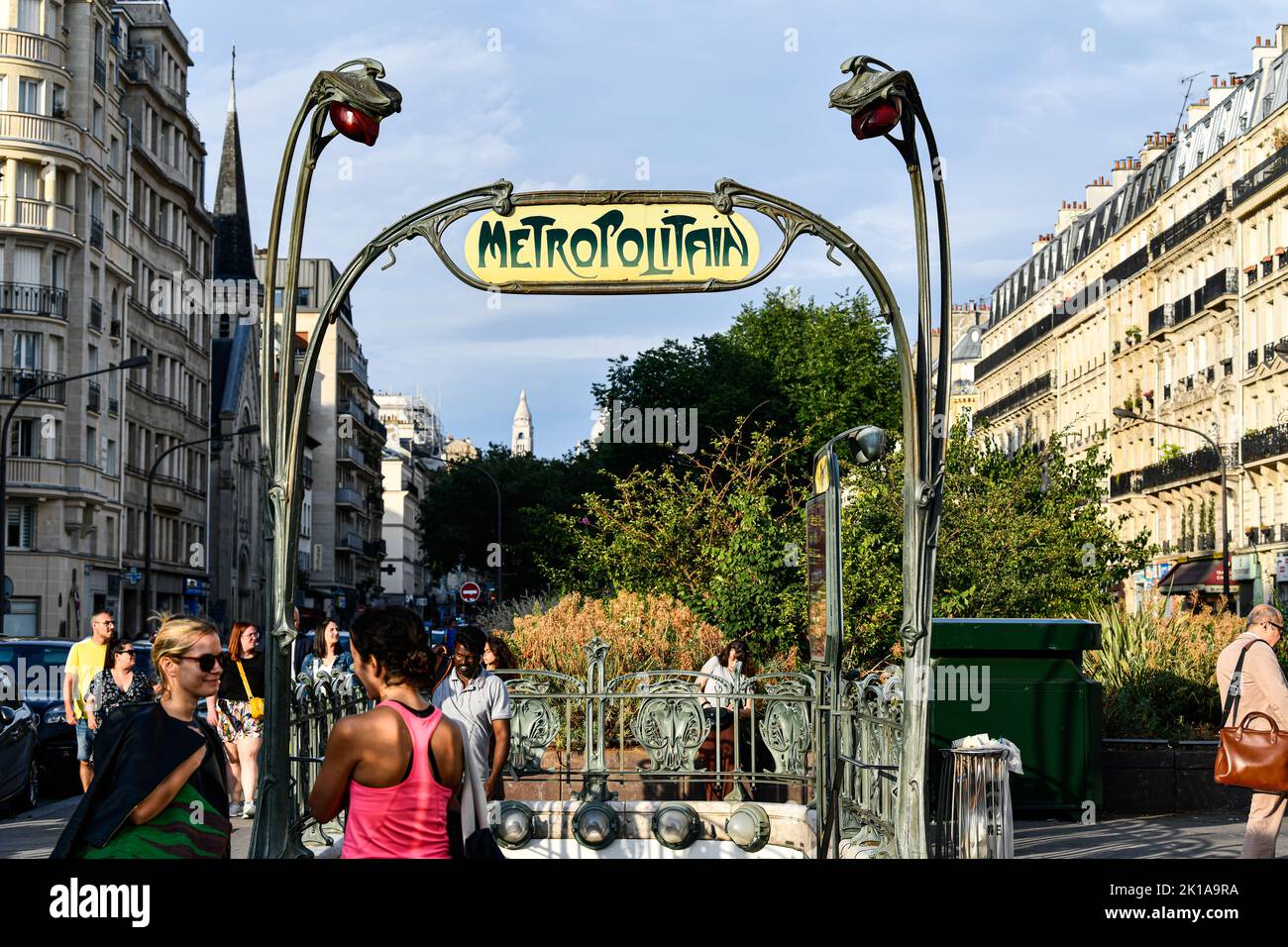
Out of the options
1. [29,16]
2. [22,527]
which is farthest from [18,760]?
[29,16]

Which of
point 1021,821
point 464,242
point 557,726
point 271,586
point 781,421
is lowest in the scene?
point 1021,821

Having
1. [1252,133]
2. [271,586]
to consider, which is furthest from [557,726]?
[1252,133]

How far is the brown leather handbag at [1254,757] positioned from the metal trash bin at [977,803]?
1387 millimetres

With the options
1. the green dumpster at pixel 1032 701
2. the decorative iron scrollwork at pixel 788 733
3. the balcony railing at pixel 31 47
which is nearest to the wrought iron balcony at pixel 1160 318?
the balcony railing at pixel 31 47

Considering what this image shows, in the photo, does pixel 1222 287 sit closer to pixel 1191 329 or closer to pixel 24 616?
pixel 1191 329

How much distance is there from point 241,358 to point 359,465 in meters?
39.7

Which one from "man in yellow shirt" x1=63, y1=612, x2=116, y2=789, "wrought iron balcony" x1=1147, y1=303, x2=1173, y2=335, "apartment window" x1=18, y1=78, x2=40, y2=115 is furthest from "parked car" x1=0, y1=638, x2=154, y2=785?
"wrought iron balcony" x1=1147, y1=303, x2=1173, y2=335

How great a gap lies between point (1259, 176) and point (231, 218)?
184 feet

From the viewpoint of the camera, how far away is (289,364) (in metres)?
9.30

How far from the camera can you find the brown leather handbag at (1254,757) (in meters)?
10.0

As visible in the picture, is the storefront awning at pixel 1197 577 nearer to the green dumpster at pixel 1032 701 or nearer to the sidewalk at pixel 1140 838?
the sidewalk at pixel 1140 838

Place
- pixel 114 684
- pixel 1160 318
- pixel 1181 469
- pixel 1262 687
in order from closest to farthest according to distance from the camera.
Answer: pixel 1262 687 → pixel 114 684 → pixel 1181 469 → pixel 1160 318
